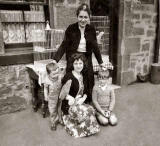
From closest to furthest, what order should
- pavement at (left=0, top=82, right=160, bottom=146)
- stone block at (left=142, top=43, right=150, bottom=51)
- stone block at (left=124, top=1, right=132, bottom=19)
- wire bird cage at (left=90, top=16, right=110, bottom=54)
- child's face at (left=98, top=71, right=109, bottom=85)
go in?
pavement at (left=0, top=82, right=160, bottom=146), child's face at (left=98, top=71, right=109, bottom=85), stone block at (left=124, top=1, right=132, bottom=19), wire bird cage at (left=90, top=16, right=110, bottom=54), stone block at (left=142, top=43, right=150, bottom=51)

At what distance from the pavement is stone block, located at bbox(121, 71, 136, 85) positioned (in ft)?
3.21

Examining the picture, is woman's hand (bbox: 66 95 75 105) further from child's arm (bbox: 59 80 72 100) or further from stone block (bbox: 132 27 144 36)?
stone block (bbox: 132 27 144 36)

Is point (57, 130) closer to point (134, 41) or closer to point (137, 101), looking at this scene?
point (137, 101)

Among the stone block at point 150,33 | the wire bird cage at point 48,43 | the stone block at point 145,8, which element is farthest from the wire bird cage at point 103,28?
the wire bird cage at point 48,43

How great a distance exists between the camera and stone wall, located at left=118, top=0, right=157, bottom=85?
14.1ft

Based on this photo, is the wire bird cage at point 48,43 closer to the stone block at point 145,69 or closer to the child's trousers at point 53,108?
the child's trousers at point 53,108

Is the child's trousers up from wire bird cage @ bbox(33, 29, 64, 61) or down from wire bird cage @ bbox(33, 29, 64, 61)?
down

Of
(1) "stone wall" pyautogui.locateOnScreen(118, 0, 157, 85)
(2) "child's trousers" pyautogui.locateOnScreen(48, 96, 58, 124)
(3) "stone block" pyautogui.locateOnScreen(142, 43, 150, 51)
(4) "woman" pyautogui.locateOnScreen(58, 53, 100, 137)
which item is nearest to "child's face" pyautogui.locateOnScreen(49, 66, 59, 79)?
(4) "woman" pyautogui.locateOnScreen(58, 53, 100, 137)

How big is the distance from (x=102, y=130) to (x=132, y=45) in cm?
243

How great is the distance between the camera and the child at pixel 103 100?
2857 millimetres

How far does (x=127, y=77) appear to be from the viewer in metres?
4.64

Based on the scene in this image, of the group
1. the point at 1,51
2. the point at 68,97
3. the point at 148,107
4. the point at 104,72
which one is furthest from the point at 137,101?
the point at 1,51

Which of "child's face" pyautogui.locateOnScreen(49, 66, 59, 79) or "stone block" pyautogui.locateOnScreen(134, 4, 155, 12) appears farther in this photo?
"stone block" pyautogui.locateOnScreen(134, 4, 155, 12)

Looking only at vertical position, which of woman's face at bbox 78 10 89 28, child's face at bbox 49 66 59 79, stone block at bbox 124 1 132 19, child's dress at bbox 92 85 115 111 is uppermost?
stone block at bbox 124 1 132 19
